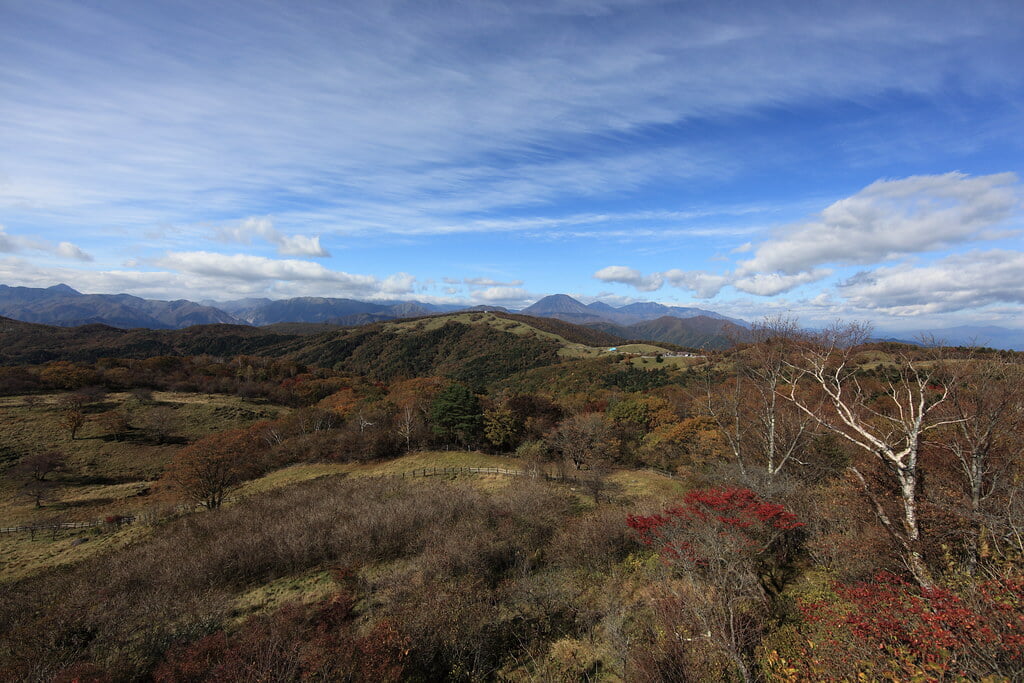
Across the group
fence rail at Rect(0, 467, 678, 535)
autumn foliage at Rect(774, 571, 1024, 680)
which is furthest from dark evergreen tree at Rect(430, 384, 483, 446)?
autumn foliage at Rect(774, 571, 1024, 680)

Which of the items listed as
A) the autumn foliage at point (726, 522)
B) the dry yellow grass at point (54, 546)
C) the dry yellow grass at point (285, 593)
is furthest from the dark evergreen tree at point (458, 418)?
the autumn foliage at point (726, 522)

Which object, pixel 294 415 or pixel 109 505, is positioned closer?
pixel 109 505

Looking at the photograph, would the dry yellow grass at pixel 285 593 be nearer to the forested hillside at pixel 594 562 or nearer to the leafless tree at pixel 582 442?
the forested hillside at pixel 594 562

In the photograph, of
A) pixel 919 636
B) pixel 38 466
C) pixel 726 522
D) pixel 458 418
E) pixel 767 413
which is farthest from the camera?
pixel 458 418

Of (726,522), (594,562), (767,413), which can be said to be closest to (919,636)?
(726,522)

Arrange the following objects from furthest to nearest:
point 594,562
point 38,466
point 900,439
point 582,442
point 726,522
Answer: point 38,466 → point 582,442 → point 594,562 → point 900,439 → point 726,522

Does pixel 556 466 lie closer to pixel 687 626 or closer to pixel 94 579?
pixel 687 626

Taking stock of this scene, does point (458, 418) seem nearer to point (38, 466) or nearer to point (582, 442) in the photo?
point (582, 442)

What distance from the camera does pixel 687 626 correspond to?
38.1 feet

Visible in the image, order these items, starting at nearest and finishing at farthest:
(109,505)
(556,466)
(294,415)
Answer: (556,466)
(109,505)
(294,415)

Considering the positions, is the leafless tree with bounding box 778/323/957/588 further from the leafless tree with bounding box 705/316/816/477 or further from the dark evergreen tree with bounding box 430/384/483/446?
the dark evergreen tree with bounding box 430/384/483/446

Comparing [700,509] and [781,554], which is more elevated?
[700,509]

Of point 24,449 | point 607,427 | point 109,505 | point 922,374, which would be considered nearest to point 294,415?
point 109,505

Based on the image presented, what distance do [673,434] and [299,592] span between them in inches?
1422
